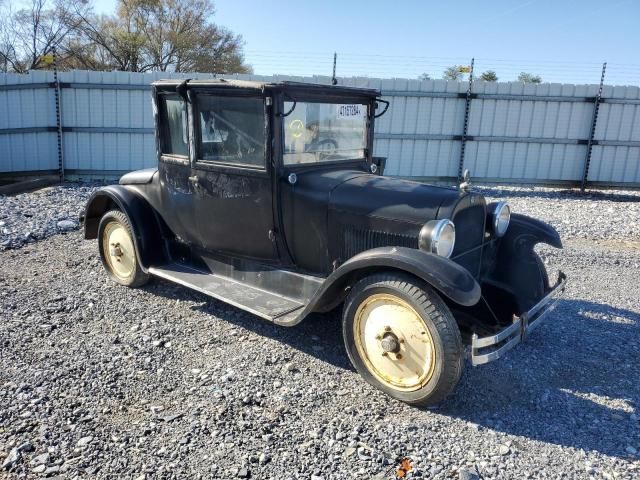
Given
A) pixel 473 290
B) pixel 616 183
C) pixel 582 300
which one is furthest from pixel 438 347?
pixel 616 183

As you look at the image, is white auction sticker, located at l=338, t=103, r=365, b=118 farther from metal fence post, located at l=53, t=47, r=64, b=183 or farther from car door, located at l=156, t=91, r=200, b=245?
metal fence post, located at l=53, t=47, r=64, b=183

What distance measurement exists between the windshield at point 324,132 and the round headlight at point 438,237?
3.94 ft

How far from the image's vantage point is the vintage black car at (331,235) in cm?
318

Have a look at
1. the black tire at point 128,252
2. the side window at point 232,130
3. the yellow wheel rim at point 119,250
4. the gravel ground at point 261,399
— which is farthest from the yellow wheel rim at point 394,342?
the yellow wheel rim at point 119,250

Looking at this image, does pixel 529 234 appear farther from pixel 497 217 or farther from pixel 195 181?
pixel 195 181

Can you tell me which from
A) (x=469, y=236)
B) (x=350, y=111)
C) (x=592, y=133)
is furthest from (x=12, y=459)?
(x=592, y=133)

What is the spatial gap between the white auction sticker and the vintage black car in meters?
0.01

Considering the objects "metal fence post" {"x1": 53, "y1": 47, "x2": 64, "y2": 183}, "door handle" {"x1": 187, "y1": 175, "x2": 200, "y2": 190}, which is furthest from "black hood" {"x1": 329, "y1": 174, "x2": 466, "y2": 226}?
"metal fence post" {"x1": 53, "y1": 47, "x2": 64, "y2": 183}

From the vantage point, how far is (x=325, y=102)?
422 cm

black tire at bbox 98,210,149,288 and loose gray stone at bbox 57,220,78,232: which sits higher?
black tire at bbox 98,210,149,288

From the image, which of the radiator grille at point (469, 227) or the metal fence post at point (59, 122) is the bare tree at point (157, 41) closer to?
the metal fence post at point (59, 122)

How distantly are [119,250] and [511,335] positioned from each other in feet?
12.0

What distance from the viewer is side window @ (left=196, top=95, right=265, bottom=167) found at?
395cm

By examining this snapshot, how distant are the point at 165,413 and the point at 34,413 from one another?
739mm
